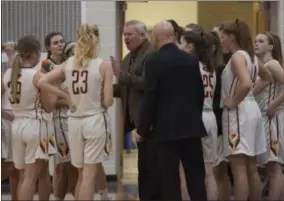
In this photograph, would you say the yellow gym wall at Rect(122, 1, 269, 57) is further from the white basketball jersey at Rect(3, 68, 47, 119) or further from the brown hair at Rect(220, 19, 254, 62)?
the white basketball jersey at Rect(3, 68, 47, 119)

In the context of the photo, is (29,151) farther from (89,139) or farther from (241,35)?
(241,35)

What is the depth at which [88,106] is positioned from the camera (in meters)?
5.13

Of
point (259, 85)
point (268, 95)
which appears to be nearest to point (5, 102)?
point (259, 85)

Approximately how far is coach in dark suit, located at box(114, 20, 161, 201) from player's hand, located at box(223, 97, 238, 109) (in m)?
0.73

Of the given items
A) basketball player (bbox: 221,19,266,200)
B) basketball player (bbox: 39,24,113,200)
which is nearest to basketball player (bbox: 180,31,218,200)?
basketball player (bbox: 221,19,266,200)

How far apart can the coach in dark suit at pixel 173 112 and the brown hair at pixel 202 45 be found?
620 mm

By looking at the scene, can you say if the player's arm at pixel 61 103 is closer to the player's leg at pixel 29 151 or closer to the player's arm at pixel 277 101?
the player's leg at pixel 29 151

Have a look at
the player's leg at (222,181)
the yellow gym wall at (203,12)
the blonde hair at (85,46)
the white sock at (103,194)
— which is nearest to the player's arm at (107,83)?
the blonde hair at (85,46)

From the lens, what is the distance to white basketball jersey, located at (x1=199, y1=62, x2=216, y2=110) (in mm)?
5430

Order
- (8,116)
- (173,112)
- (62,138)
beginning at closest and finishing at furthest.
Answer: (173,112), (8,116), (62,138)

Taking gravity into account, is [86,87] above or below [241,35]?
below

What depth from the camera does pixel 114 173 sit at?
7.72 metres

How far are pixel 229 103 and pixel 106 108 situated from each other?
1008 millimetres

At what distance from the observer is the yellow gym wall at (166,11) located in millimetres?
7328
